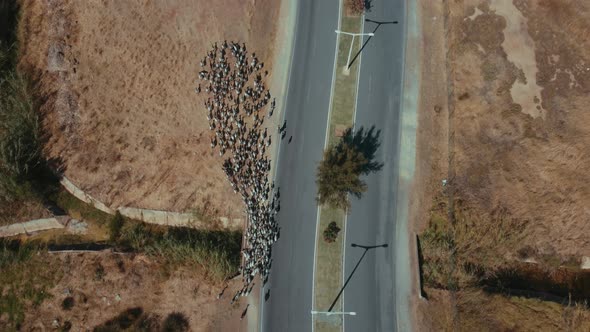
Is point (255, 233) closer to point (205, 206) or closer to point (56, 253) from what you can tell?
point (205, 206)

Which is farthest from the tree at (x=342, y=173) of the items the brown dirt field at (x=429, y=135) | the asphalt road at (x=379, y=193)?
the brown dirt field at (x=429, y=135)

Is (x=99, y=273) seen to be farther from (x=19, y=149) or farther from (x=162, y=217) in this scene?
(x=19, y=149)

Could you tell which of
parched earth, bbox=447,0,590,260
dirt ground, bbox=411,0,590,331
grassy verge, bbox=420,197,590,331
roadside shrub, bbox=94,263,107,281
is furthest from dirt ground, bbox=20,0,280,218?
grassy verge, bbox=420,197,590,331

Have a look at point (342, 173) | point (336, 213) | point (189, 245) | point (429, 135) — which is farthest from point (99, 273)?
point (429, 135)

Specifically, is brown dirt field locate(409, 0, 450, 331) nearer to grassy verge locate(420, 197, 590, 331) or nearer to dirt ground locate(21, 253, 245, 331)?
grassy verge locate(420, 197, 590, 331)

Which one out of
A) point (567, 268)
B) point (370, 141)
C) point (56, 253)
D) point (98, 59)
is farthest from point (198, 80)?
point (567, 268)

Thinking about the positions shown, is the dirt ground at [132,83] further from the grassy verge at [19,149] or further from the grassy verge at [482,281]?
the grassy verge at [482,281]
